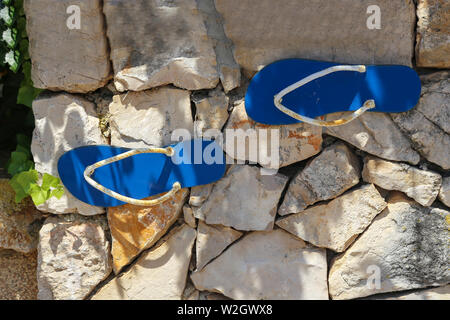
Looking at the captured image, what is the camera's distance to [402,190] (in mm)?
1703

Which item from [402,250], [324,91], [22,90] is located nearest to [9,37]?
[22,90]

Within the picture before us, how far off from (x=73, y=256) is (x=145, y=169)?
1.56 feet

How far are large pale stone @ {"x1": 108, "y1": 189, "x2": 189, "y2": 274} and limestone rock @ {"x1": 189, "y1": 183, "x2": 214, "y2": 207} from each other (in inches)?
1.4

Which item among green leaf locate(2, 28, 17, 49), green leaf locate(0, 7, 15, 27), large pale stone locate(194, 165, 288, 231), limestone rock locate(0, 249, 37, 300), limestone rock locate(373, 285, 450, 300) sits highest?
green leaf locate(0, 7, 15, 27)

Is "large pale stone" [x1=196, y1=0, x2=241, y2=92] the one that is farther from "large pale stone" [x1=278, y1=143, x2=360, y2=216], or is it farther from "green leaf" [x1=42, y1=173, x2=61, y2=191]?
"green leaf" [x1=42, y1=173, x2=61, y2=191]

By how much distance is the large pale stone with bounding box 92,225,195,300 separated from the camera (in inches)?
73.0

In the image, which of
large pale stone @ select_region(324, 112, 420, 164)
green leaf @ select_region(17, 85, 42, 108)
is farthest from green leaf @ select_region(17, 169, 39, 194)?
large pale stone @ select_region(324, 112, 420, 164)

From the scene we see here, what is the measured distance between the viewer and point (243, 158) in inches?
69.4

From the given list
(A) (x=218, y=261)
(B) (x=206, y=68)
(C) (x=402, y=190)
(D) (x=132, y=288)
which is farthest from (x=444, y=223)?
(D) (x=132, y=288)

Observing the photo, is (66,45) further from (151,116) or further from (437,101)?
(437,101)

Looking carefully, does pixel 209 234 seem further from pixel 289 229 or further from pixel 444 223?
pixel 444 223

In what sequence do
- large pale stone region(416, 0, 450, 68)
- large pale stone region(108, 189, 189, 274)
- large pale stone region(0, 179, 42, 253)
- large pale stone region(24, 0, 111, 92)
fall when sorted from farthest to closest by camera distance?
large pale stone region(0, 179, 42, 253)
large pale stone region(108, 189, 189, 274)
large pale stone region(24, 0, 111, 92)
large pale stone region(416, 0, 450, 68)

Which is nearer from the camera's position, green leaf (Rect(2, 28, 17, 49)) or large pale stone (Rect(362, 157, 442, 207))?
large pale stone (Rect(362, 157, 442, 207))
